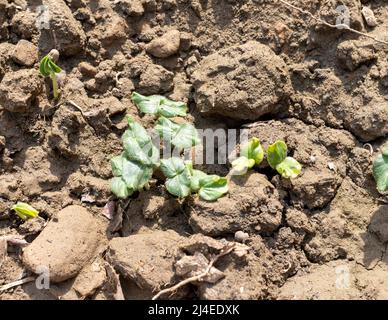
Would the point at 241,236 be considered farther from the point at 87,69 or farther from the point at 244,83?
the point at 87,69

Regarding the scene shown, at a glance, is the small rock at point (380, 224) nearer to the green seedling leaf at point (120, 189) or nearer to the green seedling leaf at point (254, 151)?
the green seedling leaf at point (254, 151)

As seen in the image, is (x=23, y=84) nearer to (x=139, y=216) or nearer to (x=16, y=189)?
(x=16, y=189)

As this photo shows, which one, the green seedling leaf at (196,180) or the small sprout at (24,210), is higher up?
the green seedling leaf at (196,180)

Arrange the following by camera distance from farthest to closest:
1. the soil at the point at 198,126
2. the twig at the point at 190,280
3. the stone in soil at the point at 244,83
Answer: the stone in soil at the point at 244,83 → the soil at the point at 198,126 → the twig at the point at 190,280

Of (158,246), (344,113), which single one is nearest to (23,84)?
(158,246)

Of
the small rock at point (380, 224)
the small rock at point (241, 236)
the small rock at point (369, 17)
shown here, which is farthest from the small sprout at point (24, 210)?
the small rock at point (369, 17)

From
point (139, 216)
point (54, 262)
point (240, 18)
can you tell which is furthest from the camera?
point (240, 18)
